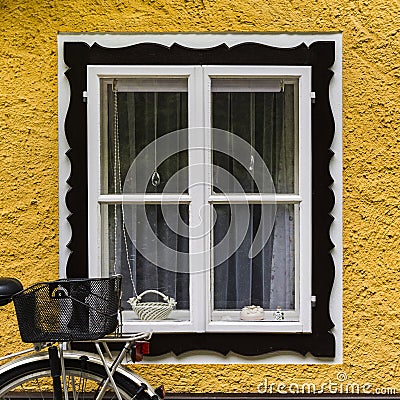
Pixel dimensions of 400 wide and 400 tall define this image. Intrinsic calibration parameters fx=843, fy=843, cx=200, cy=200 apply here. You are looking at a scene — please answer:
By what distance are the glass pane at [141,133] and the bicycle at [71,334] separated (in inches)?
37.4

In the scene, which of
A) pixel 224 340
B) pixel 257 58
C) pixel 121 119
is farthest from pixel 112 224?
pixel 257 58

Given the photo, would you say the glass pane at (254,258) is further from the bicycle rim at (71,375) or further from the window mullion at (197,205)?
the bicycle rim at (71,375)

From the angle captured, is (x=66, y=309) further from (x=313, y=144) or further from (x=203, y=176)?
(x=313, y=144)

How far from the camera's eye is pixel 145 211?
17.4 feet

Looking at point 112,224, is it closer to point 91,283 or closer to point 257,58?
point 91,283

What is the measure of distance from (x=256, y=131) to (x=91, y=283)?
5.09ft

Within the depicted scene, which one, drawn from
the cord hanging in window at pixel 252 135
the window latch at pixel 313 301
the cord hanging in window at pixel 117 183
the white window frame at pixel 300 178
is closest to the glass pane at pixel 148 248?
the cord hanging in window at pixel 117 183

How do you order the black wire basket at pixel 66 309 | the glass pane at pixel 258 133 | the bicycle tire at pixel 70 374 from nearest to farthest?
the black wire basket at pixel 66 309
the bicycle tire at pixel 70 374
the glass pane at pixel 258 133

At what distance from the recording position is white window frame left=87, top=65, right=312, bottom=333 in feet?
17.0

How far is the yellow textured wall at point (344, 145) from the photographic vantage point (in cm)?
520

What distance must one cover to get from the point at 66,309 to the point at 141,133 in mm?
1378

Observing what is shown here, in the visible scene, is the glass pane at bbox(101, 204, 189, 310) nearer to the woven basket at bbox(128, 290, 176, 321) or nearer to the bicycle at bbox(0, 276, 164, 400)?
the woven basket at bbox(128, 290, 176, 321)

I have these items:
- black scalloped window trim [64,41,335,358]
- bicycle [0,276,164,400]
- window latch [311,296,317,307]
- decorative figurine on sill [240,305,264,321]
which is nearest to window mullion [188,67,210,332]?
black scalloped window trim [64,41,335,358]

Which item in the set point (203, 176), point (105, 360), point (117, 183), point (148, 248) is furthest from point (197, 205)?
point (105, 360)
